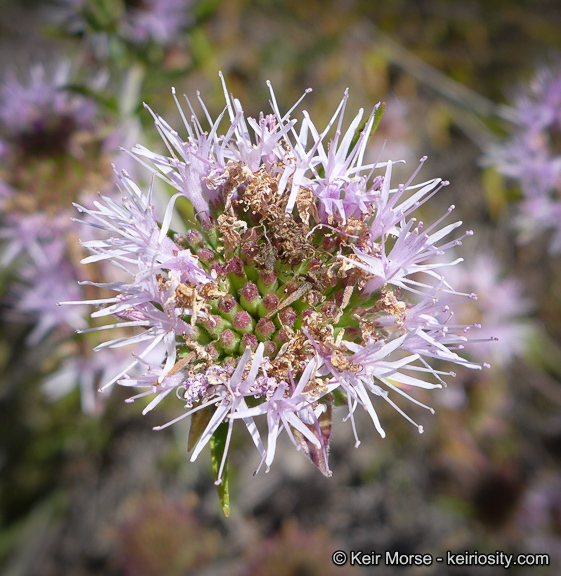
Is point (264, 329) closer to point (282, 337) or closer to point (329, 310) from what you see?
point (282, 337)

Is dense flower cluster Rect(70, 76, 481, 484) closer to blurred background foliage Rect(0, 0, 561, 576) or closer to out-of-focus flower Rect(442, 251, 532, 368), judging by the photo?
blurred background foliage Rect(0, 0, 561, 576)

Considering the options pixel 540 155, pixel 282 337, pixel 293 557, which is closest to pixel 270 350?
pixel 282 337

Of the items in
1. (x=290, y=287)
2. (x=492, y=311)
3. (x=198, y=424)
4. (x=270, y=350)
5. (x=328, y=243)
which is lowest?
(x=198, y=424)

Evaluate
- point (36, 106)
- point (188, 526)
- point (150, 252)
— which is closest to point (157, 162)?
point (150, 252)

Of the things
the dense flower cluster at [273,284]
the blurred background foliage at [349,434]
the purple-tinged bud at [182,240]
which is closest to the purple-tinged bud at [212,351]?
the dense flower cluster at [273,284]

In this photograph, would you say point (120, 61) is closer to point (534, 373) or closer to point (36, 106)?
point (36, 106)

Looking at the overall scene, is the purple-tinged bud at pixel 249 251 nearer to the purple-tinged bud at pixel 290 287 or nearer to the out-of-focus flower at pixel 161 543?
the purple-tinged bud at pixel 290 287
